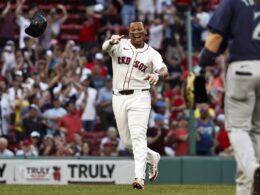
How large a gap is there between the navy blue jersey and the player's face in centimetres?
442

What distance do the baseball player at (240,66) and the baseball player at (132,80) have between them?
3.91m

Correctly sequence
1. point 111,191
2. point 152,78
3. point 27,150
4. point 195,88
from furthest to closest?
point 27,150, point 111,191, point 152,78, point 195,88

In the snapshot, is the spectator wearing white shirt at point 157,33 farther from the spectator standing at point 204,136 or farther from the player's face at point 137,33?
the player's face at point 137,33

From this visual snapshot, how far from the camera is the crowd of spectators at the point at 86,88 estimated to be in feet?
63.7

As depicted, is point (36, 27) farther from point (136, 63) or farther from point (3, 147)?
point (3, 147)

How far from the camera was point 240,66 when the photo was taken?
8711 millimetres

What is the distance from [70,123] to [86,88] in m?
1.17

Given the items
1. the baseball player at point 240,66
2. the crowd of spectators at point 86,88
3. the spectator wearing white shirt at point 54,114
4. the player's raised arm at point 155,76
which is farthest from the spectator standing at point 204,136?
the baseball player at point 240,66

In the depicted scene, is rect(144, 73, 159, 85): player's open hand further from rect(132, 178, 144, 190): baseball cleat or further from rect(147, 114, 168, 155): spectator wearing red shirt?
rect(147, 114, 168, 155): spectator wearing red shirt

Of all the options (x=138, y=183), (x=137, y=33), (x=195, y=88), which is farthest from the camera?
(x=137, y=33)

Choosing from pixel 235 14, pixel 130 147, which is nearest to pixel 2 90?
pixel 130 147

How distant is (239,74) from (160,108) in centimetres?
1174

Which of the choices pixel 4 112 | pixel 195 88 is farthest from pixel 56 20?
pixel 195 88

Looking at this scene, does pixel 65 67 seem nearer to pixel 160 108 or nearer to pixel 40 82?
pixel 40 82
